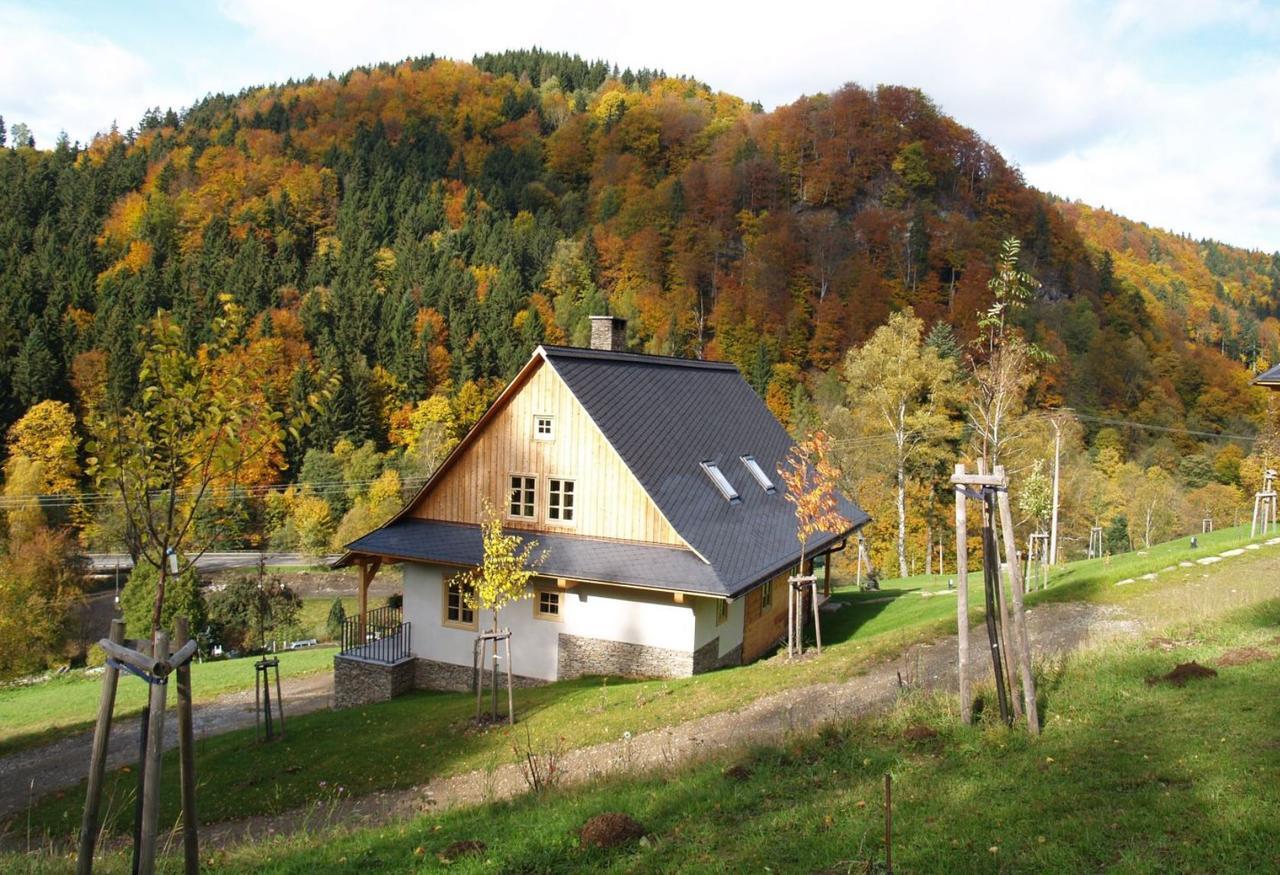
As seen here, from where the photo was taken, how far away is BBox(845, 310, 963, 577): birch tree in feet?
124

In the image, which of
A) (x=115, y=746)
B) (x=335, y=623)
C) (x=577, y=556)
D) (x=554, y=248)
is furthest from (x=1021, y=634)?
(x=554, y=248)

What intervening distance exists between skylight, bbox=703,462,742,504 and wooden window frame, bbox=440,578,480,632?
6.25 metres

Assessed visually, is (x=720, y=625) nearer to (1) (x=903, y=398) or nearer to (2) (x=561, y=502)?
(2) (x=561, y=502)

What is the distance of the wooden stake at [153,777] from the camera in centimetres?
556

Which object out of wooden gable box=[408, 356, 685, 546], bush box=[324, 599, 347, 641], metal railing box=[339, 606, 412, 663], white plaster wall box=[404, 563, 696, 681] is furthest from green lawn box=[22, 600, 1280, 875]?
bush box=[324, 599, 347, 641]

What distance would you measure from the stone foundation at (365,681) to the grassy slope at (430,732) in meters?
0.62

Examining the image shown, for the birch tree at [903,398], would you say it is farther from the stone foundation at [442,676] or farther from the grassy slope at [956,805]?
the grassy slope at [956,805]

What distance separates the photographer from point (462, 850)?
275 inches

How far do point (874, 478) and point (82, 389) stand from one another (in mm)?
64916

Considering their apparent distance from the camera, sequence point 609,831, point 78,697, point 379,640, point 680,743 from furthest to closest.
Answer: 1. point 78,697
2. point 379,640
3. point 680,743
4. point 609,831

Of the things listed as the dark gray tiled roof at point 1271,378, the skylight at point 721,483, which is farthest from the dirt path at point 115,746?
the dark gray tiled roof at point 1271,378

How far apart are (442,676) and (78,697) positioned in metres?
15.2

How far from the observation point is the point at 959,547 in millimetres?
8836

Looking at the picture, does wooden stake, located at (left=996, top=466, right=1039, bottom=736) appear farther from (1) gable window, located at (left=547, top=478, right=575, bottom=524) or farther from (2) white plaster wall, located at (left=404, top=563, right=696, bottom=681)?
(1) gable window, located at (left=547, top=478, right=575, bottom=524)
